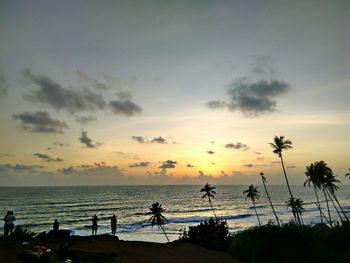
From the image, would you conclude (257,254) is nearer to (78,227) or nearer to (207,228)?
(207,228)

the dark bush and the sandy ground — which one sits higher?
the sandy ground

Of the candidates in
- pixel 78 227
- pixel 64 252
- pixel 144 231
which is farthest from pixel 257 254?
pixel 78 227

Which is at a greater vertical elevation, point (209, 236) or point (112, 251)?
point (112, 251)

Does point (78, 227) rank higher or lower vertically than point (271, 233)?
lower

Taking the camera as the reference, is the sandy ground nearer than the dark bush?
Yes

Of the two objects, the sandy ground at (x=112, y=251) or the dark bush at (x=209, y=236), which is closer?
the sandy ground at (x=112, y=251)

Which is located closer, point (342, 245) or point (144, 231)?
point (342, 245)

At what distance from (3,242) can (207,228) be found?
15622mm

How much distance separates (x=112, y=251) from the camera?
1672cm

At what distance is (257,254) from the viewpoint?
18.8 meters

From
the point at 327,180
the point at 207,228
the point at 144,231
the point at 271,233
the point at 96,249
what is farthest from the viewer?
the point at 144,231

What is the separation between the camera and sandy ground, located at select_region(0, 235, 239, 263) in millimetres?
14677

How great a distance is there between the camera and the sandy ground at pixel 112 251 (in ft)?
48.2

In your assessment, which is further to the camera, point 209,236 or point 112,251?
point 209,236
